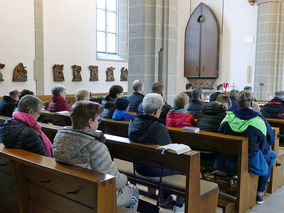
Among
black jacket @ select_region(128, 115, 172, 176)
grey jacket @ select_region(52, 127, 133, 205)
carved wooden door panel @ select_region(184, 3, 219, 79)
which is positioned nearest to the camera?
grey jacket @ select_region(52, 127, 133, 205)

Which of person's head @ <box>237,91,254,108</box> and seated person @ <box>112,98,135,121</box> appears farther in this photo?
seated person @ <box>112,98,135,121</box>

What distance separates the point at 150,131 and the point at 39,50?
29.7ft

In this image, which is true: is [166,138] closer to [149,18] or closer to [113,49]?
[149,18]

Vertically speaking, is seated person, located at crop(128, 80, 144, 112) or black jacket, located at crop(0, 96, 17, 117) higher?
seated person, located at crop(128, 80, 144, 112)

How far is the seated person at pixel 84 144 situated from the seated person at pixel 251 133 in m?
1.84

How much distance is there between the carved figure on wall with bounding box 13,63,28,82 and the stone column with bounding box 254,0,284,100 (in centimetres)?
801

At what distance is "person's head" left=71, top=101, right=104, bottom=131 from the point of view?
242 cm

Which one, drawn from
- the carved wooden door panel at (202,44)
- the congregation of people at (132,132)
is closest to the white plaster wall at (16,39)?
the carved wooden door panel at (202,44)

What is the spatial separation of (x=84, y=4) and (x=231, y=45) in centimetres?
Result: 604

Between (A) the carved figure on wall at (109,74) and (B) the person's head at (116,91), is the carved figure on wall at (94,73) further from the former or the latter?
(B) the person's head at (116,91)

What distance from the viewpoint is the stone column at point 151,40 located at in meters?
7.76

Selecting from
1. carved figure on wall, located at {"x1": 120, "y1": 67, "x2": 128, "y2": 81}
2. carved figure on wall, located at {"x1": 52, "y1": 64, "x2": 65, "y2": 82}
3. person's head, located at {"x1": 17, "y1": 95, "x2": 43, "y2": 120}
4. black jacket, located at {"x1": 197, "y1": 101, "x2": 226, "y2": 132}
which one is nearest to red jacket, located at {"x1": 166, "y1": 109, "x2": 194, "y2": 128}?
black jacket, located at {"x1": 197, "y1": 101, "x2": 226, "y2": 132}

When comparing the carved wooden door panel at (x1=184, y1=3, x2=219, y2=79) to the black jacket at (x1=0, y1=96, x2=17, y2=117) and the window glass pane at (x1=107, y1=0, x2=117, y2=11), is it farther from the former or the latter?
the black jacket at (x1=0, y1=96, x2=17, y2=117)

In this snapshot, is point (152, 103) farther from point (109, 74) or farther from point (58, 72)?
point (109, 74)
